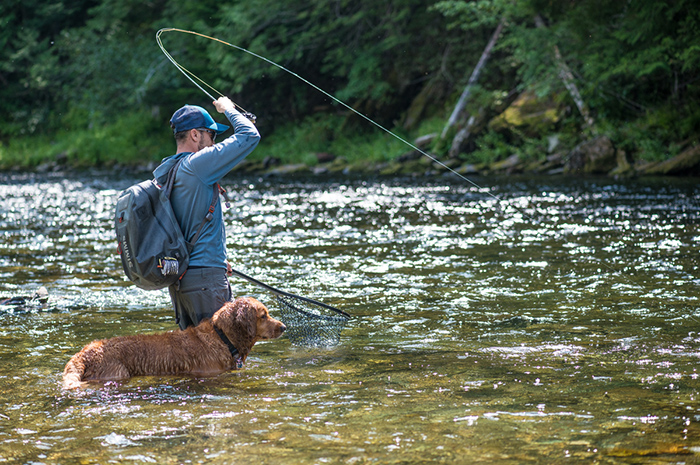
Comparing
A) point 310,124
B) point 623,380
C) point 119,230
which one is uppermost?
point 310,124

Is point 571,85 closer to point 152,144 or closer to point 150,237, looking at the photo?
point 150,237

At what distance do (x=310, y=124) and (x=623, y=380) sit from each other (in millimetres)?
35508

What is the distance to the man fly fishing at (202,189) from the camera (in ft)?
17.2

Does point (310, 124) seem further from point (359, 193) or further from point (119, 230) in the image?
point (119, 230)

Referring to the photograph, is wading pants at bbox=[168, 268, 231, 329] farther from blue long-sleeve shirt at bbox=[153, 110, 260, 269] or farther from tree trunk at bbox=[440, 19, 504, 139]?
tree trunk at bbox=[440, 19, 504, 139]

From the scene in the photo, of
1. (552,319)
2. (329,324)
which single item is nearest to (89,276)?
(329,324)

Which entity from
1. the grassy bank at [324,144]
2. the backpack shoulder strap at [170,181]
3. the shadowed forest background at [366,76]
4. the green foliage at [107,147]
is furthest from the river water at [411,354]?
the green foliage at [107,147]

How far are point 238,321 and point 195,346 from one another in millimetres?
362

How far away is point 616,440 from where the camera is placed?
4160mm

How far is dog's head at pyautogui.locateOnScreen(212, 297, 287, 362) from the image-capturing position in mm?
5406

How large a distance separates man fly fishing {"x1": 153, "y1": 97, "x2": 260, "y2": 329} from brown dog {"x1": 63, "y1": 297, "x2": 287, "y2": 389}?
18cm

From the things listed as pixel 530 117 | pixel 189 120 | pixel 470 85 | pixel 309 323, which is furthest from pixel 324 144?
pixel 189 120

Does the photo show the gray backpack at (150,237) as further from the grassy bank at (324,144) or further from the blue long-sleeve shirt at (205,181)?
the grassy bank at (324,144)

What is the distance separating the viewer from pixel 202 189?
5.30 meters
